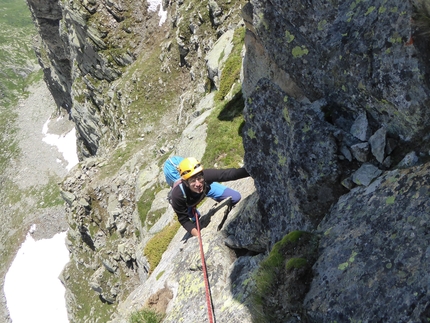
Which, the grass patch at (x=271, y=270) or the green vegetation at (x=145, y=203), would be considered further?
the green vegetation at (x=145, y=203)

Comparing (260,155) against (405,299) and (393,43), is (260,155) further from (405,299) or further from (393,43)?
(405,299)

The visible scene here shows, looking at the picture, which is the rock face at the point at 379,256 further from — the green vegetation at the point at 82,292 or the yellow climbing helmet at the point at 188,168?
the green vegetation at the point at 82,292

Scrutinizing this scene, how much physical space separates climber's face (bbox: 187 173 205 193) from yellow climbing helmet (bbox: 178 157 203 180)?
20cm

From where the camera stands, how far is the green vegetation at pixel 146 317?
391 inches

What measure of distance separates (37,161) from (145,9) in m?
80.1

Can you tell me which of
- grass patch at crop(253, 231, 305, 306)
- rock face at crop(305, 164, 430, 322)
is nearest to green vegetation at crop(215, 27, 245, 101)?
grass patch at crop(253, 231, 305, 306)

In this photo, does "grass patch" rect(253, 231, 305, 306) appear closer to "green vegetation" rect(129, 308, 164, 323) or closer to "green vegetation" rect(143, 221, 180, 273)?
"green vegetation" rect(129, 308, 164, 323)

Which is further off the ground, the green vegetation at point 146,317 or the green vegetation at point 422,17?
the green vegetation at point 422,17

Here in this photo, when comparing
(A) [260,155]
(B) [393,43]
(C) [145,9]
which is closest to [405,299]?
(B) [393,43]

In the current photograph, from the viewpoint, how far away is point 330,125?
6.91 m

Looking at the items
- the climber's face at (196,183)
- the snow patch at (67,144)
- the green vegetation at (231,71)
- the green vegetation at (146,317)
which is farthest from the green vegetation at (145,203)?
the snow patch at (67,144)

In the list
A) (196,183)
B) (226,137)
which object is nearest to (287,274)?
(196,183)

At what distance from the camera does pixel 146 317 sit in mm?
9992

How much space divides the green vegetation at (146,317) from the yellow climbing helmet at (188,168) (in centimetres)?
404
